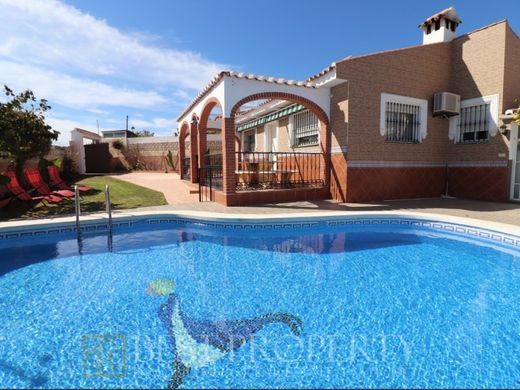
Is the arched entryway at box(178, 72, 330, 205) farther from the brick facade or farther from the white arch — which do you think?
the brick facade

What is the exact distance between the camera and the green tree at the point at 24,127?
34.5 ft

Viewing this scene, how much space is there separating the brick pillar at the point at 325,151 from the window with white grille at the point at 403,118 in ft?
7.75

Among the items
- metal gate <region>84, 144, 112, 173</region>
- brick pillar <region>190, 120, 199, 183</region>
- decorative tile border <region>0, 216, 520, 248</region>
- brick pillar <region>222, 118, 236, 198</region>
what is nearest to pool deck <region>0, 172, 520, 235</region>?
decorative tile border <region>0, 216, 520, 248</region>

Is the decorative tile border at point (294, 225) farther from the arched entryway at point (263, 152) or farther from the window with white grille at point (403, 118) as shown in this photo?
the window with white grille at point (403, 118)

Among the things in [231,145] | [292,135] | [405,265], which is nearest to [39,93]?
[231,145]

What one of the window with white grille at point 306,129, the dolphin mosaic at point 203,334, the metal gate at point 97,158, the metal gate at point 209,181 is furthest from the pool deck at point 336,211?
the metal gate at point 97,158

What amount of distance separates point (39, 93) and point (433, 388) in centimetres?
1575

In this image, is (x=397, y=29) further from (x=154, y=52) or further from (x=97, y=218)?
(x=97, y=218)

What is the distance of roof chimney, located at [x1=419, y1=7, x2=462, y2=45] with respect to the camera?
13797mm

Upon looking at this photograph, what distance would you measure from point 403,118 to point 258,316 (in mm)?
12527

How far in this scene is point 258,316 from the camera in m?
4.35

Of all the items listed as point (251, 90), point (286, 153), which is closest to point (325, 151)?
point (286, 153)

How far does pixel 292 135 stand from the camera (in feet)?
56.5

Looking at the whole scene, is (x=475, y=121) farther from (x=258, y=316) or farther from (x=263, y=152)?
(x=258, y=316)
